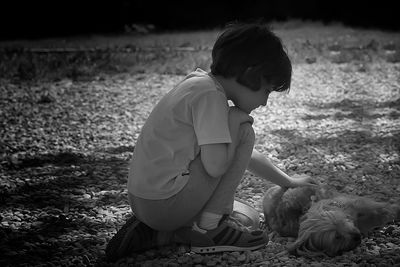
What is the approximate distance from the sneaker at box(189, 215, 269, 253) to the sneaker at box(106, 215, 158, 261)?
22 cm

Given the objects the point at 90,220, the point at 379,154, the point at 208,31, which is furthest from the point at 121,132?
the point at 208,31

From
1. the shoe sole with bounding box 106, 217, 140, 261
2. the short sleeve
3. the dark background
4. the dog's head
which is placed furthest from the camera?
the dark background

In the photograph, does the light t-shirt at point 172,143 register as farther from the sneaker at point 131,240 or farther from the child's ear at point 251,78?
the sneaker at point 131,240

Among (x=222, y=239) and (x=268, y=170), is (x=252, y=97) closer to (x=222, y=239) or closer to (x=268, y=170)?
(x=268, y=170)

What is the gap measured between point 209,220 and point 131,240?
401 millimetres

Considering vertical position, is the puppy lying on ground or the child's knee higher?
the child's knee

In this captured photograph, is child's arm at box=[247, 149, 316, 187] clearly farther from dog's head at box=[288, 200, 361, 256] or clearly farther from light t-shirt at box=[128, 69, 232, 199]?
light t-shirt at box=[128, 69, 232, 199]

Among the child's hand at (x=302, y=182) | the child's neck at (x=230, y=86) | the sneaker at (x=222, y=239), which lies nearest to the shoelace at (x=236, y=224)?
the sneaker at (x=222, y=239)

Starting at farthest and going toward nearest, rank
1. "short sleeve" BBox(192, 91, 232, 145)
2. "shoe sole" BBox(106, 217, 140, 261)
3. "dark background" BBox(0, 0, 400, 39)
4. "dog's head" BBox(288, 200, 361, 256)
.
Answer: "dark background" BBox(0, 0, 400, 39) < "shoe sole" BBox(106, 217, 140, 261) < "dog's head" BBox(288, 200, 361, 256) < "short sleeve" BBox(192, 91, 232, 145)

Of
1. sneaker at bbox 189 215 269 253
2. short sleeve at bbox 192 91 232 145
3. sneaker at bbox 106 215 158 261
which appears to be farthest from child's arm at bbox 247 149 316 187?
sneaker at bbox 106 215 158 261

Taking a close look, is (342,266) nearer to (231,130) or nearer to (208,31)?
(231,130)

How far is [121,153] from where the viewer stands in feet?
14.3

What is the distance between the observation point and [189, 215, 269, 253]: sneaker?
2512mm

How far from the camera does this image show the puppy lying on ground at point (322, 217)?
239 centimetres
